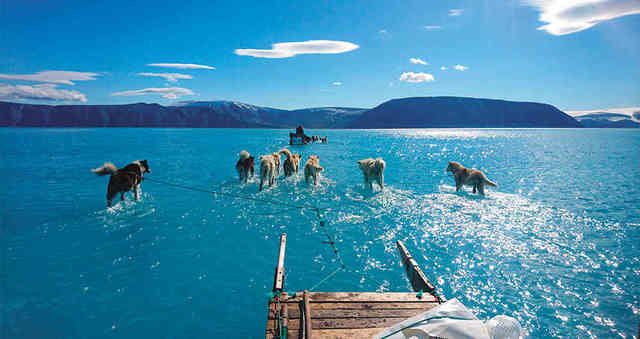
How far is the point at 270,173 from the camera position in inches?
754

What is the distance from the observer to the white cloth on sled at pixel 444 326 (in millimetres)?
3592

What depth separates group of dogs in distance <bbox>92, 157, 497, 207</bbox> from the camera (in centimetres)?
1484

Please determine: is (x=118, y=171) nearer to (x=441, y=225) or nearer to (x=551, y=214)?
(x=441, y=225)

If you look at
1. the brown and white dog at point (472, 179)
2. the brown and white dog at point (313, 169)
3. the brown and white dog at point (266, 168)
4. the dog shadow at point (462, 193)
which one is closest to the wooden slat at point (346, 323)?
the brown and white dog at point (266, 168)

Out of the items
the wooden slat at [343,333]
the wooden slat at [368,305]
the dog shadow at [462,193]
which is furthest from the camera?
the dog shadow at [462,193]

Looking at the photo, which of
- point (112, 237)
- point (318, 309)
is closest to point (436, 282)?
point (318, 309)

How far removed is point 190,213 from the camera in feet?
46.1

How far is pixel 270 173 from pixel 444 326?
16.4 meters

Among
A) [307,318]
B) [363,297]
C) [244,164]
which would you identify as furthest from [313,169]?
[307,318]

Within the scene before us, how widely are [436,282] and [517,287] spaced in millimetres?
2250

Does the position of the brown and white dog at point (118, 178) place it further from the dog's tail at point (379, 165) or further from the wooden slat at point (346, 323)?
the dog's tail at point (379, 165)

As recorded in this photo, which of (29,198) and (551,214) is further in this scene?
(29,198)

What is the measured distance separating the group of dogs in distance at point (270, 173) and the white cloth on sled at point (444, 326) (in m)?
14.4

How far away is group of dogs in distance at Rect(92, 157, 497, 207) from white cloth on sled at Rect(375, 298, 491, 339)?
1439 centimetres
